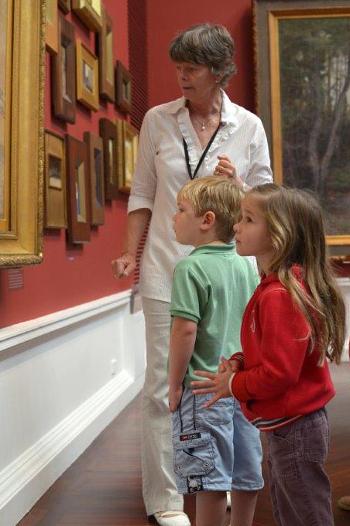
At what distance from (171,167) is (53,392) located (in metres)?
1.54

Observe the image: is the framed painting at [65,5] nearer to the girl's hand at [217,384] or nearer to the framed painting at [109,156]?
the framed painting at [109,156]

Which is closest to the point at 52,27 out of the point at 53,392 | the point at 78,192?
the point at 78,192

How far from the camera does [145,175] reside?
3316 mm

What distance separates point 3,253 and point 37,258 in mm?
264

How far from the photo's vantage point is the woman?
3.07 metres

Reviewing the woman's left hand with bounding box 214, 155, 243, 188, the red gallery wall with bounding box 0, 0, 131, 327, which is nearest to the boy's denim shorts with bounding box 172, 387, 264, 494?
the woman's left hand with bounding box 214, 155, 243, 188

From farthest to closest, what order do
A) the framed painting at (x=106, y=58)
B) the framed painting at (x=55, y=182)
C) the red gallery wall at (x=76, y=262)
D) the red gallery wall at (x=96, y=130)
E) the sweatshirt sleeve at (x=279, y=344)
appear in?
the framed painting at (x=106, y=58) < the framed painting at (x=55, y=182) < the red gallery wall at (x=96, y=130) < the red gallery wall at (x=76, y=262) < the sweatshirt sleeve at (x=279, y=344)

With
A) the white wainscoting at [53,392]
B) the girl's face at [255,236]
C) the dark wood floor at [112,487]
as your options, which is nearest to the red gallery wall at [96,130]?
the white wainscoting at [53,392]

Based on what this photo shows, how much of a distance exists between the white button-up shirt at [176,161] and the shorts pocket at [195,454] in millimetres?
832

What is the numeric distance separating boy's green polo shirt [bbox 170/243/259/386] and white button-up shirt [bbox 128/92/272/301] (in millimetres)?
699

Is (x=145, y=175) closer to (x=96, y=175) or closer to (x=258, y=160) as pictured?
(x=258, y=160)

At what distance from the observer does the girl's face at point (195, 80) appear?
305 centimetres

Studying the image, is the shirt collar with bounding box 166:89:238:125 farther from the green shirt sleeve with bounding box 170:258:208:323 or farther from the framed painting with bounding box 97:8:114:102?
the framed painting with bounding box 97:8:114:102

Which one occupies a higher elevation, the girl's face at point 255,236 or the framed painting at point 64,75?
the framed painting at point 64,75
